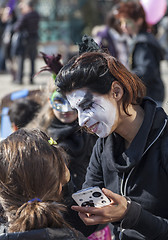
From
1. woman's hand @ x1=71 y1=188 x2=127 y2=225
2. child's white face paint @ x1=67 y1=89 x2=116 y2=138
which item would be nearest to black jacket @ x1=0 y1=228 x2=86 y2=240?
woman's hand @ x1=71 y1=188 x2=127 y2=225

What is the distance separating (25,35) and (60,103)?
6595 millimetres

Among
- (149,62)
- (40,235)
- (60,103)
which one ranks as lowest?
(40,235)

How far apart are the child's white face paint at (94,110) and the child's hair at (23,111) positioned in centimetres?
151

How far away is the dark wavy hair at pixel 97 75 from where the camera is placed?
69.7 inches

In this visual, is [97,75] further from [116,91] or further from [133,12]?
[133,12]

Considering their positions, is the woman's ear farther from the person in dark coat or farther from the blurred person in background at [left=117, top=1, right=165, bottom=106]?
the blurred person in background at [left=117, top=1, right=165, bottom=106]

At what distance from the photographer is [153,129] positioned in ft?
5.97

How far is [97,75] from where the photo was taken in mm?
1763

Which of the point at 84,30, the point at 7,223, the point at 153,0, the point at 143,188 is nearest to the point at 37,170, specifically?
the point at 7,223

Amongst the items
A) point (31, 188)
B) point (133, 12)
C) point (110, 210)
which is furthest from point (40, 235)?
point (133, 12)

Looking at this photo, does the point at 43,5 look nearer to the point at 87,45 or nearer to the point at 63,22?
the point at 63,22

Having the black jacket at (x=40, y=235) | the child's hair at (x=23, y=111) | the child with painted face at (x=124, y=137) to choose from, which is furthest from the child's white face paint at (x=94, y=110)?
the child's hair at (x=23, y=111)

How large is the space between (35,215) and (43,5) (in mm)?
15577

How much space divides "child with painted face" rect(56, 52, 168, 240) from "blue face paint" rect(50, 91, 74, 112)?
800 millimetres
